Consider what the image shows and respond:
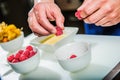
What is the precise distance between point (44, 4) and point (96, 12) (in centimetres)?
61

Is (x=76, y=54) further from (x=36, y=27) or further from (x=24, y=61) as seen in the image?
(x=36, y=27)

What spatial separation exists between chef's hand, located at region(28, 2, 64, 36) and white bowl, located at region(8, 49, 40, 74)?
276 millimetres

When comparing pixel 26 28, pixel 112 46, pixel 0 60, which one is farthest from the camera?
pixel 26 28

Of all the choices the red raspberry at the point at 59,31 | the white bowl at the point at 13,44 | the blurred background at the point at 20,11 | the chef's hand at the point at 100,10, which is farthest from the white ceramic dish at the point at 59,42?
the blurred background at the point at 20,11

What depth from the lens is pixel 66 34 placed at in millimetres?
1367

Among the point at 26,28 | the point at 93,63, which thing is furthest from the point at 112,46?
the point at 26,28

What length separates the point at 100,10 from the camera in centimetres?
103

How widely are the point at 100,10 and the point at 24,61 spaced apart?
427mm

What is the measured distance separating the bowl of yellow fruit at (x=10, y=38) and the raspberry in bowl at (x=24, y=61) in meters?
0.26

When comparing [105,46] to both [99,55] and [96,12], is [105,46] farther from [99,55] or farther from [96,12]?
[96,12]

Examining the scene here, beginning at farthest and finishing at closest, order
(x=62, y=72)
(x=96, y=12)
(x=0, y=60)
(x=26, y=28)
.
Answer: (x=26, y=28) < (x=0, y=60) < (x=62, y=72) < (x=96, y=12)

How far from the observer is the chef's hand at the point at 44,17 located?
1.47 metres

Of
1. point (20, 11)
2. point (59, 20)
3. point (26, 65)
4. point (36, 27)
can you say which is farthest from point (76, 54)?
point (20, 11)

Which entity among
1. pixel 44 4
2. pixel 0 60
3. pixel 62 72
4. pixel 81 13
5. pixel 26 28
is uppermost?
pixel 81 13
